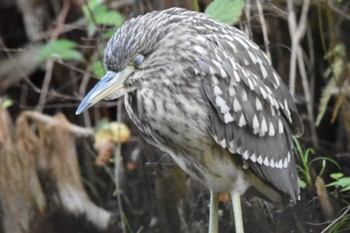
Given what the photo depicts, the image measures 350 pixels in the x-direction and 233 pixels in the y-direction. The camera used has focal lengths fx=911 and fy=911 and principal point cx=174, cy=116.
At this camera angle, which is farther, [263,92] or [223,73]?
[263,92]

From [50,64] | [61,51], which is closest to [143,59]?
[61,51]

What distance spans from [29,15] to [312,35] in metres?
1.82

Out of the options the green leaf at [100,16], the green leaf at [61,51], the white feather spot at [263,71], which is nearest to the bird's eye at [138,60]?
the white feather spot at [263,71]

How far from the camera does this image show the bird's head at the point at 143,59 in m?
3.24

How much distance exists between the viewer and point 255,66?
3547 millimetres

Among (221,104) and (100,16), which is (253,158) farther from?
(100,16)

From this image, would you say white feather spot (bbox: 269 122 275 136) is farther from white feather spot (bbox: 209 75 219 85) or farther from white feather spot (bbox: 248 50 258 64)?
white feather spot (bbox: 209 75 219 85)

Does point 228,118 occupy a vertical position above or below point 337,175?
above

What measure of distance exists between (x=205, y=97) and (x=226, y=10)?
701 millimetres

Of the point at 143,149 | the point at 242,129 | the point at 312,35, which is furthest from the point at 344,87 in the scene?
the point at 242,129

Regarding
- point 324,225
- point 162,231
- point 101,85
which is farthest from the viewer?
point 162,231

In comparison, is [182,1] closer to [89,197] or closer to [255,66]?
[89,197]

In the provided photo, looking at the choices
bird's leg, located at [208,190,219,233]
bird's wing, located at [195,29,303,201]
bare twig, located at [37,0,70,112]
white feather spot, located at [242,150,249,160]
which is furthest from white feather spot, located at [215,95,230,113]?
bare twig, located at [37,0,70,112]

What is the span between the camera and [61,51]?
538 cm
